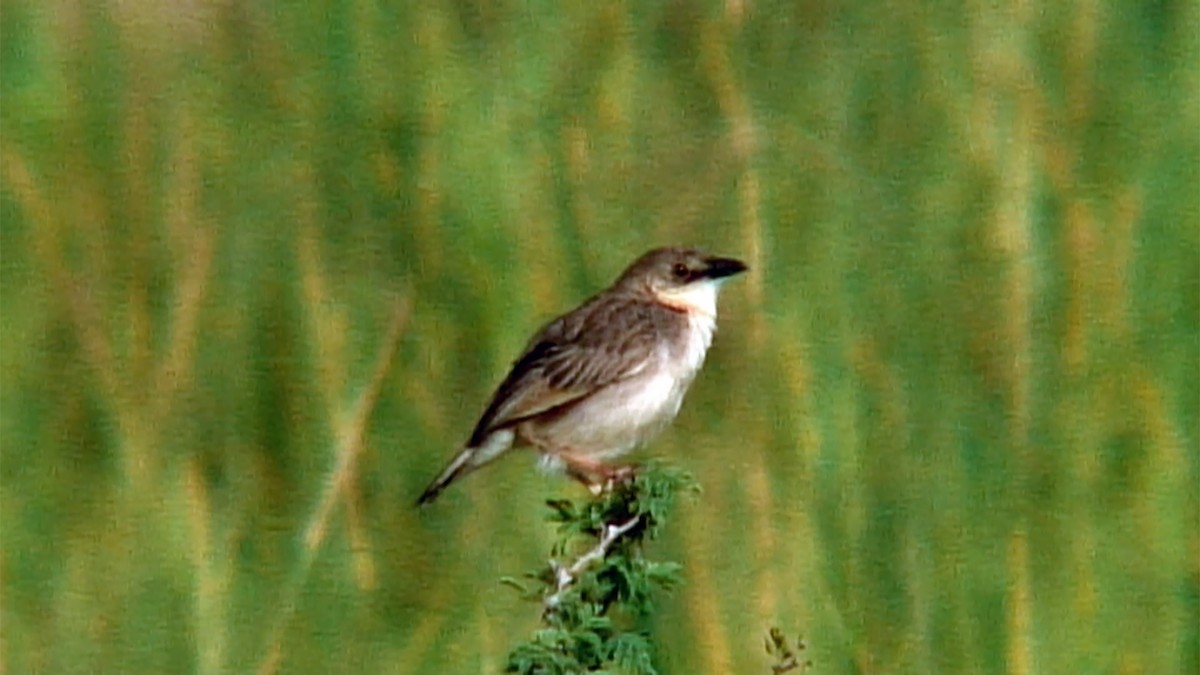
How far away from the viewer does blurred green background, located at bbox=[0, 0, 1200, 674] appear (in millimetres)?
2578

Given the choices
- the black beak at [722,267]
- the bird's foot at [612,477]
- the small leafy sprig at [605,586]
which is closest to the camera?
the small leafy sprig at [605,586]

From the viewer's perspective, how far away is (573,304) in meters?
2.61

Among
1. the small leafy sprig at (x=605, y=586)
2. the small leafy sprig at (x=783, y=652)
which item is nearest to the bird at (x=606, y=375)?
the small leafy sprig at (x=605, y=586)

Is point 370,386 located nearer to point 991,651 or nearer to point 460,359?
point 460,359

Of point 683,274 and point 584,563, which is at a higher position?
point 683,274

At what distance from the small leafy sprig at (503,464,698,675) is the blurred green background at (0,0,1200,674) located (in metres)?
0.24

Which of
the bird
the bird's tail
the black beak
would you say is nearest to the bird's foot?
the bird

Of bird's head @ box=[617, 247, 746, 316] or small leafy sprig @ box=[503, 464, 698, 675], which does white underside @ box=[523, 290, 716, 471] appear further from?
small leafy sprig @ box=[503, 464, 698, 675]

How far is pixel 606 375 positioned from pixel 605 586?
1.42 feet

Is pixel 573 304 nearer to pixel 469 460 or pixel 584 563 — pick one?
pixel 469 460

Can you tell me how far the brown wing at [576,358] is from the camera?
2570mm

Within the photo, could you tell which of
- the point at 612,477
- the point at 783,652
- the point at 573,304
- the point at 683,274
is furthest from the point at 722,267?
the point at 783,652

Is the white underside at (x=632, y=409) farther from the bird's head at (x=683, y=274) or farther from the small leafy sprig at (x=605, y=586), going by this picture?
the small leafy sprig at (x=605, y=586)

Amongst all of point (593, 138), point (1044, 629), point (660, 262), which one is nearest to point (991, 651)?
point (1044, 629)
